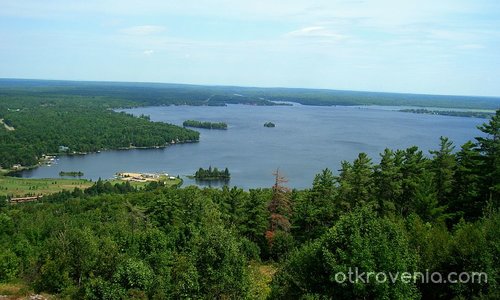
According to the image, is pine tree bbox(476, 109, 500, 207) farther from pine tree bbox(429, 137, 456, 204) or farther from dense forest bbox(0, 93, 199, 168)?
dense forest bbox(0, 93, 199, 168)

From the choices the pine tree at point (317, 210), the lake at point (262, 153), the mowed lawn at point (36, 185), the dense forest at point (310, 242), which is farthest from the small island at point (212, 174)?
the pine tree at point (317, 210)

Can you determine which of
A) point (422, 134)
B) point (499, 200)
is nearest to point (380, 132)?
point (422, 134)

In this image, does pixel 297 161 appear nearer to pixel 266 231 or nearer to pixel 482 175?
pixel 266 231

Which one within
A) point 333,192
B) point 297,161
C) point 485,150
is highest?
point 485,150

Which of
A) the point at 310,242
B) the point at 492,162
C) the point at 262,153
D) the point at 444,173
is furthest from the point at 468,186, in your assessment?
the point at 262,153

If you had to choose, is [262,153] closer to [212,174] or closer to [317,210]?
[212,174]
